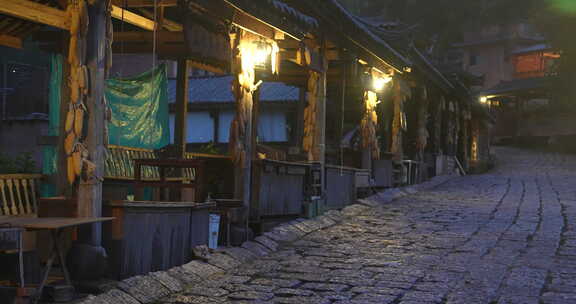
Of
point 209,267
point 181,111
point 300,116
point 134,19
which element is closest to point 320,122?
point 181,111

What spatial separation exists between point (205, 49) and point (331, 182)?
6.16m

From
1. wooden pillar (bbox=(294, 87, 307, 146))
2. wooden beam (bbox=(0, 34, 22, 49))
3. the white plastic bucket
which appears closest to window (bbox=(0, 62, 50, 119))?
wooden beam (bbox=(0, 34, 22, 49))

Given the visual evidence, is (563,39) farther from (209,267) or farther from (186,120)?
(209,267)

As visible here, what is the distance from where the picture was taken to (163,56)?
1288cm

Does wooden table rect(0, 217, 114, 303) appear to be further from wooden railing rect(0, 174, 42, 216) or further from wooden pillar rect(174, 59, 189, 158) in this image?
wooden pillar rect(174, 59, 189, 158)

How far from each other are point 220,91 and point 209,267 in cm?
2135

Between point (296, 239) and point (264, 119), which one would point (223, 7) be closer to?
point (296, 239)

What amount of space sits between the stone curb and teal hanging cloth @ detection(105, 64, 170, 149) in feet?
10.2

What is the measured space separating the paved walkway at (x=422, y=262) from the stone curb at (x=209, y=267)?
0.52 ft

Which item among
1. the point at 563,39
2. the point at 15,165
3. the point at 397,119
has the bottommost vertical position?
the point at 15,165

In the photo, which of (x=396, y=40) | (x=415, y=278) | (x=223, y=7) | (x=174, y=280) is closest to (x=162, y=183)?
(x=174, y=280)

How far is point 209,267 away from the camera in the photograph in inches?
332

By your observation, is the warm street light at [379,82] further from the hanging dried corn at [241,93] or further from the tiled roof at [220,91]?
the tiled roof at [220,91]

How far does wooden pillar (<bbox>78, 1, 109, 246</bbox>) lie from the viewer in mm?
6992
